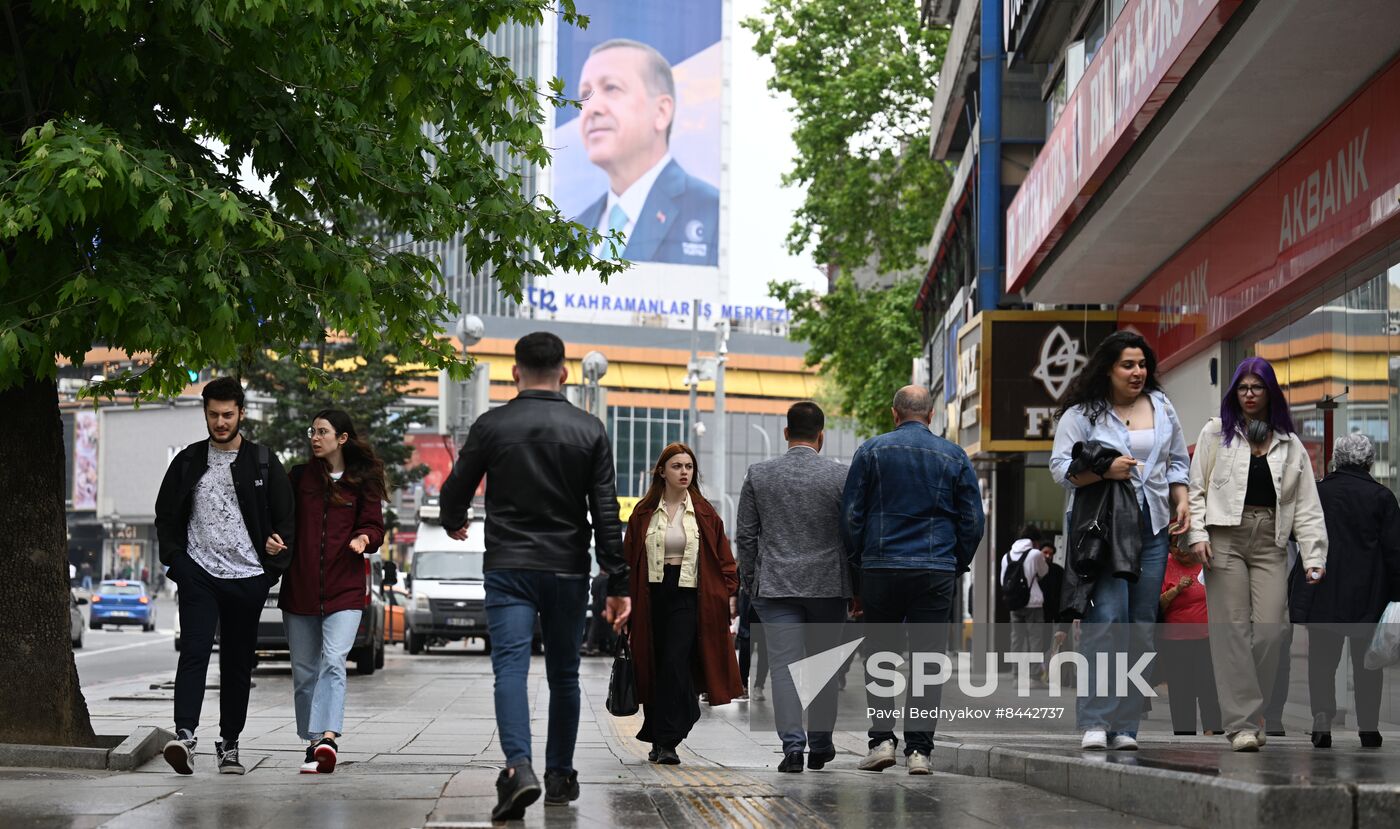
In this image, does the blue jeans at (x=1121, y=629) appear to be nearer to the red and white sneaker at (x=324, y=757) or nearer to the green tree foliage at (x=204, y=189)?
the red and white sneaker at (x=324, y=757)

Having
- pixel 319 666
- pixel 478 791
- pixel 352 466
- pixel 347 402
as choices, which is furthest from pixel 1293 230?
pixel 347 402

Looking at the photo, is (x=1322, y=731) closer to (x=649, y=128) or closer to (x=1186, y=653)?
(x=1186, y=653)

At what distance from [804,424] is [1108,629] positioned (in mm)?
2235

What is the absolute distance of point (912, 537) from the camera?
30.2 feet

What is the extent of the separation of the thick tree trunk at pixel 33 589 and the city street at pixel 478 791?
61 cm

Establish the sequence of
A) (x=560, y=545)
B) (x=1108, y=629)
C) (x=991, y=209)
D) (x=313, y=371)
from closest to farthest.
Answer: (x=560, y=545) < (x=1108, y=629) < (x=313, y=371) < (x=991, y=209)

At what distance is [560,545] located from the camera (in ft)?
24.3

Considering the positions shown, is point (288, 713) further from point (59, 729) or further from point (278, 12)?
point (278, 12)

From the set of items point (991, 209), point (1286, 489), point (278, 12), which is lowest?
point (1286, 489)

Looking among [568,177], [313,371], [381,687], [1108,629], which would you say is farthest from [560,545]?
[568,177]

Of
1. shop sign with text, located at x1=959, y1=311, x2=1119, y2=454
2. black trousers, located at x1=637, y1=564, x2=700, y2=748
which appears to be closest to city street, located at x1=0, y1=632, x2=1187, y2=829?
black trousers, located at x1=637, y1=564, x2=700, y2=748

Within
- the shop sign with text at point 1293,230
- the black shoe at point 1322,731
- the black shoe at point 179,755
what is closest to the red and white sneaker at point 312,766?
the black shoe at point 179,755

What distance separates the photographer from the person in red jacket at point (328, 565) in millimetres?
9367

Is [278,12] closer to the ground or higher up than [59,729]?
higher up
